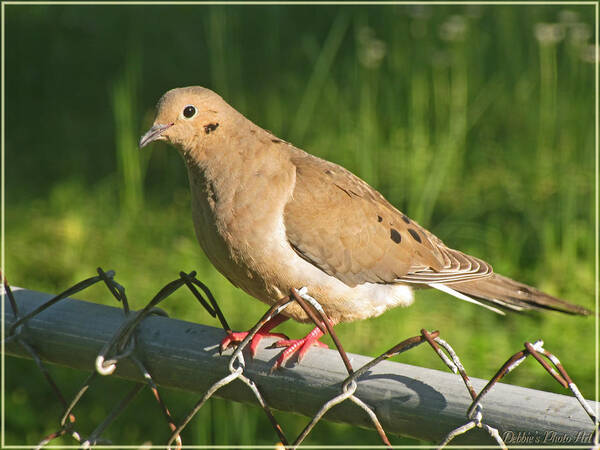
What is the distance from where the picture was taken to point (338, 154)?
15.0ft

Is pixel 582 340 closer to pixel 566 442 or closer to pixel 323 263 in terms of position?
pixel 323 263

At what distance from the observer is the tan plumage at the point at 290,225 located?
7.03ft

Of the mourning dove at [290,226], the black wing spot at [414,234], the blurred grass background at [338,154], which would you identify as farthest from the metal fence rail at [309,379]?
the blurred grass background at [338,154]

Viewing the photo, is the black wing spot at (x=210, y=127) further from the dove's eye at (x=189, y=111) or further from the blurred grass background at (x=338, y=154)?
the blurred grass background at (x=338, y=154)

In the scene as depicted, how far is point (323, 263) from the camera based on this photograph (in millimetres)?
2285

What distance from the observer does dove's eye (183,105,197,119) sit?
2.22 m

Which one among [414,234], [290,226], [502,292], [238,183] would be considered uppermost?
[238,183]

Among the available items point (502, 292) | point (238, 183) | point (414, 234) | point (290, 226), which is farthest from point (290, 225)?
point (502, 292)

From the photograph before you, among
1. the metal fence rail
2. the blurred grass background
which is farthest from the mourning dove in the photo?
the blurred grass background

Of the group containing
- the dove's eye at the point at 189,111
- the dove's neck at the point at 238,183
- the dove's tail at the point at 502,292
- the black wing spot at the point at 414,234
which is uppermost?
the dove's eye at the point at 189,111

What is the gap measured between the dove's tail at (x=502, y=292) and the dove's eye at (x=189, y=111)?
2.93 feet

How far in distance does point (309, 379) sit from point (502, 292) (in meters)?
1.21

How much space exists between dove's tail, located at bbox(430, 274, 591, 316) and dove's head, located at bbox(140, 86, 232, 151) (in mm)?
838

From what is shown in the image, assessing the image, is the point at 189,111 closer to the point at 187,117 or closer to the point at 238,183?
the point at 187,117
